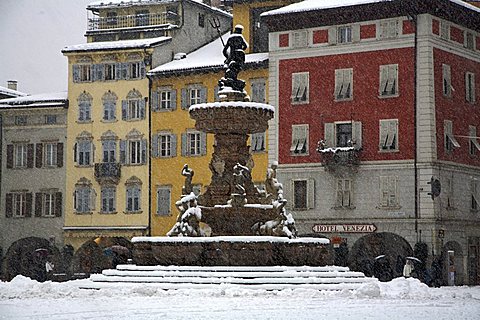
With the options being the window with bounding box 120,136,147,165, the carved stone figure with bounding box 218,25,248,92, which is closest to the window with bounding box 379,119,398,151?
the window with bounding box 120,136,147,165

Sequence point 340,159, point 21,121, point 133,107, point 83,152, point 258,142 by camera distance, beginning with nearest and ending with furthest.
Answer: point 340,159, point 258,142, point 133,107, point 83,152, point 21,121

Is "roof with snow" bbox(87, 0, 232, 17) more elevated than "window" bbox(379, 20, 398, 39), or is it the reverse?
"roof with snow" bbox(87, 0, 232, 17)

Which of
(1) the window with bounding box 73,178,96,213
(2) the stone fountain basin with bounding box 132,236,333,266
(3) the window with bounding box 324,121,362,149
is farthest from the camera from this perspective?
(1) the window with bounding box 73,178,96,213

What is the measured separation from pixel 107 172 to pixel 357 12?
56.0 feet

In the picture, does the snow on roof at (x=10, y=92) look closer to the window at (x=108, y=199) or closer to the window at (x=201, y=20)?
the window at (x=108, y=199)

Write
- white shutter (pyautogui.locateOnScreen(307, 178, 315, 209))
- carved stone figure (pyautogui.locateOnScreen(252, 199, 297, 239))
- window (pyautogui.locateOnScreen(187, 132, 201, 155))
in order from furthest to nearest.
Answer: window (pyautogui.locateOnScreen(187, 132, 201, 155)), white shutter (pyautogui.locateOnScreen(307, 178, 315, 209)), carved stone figure (pyautogui.locateOnScreen(252, 199, 297, 239))

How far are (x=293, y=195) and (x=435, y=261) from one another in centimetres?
824

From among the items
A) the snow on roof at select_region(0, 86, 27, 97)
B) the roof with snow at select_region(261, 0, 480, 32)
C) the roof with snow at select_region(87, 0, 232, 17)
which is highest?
the roof with snow at select_region(87, 0, 232, 17)

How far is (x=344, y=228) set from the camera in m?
54.5

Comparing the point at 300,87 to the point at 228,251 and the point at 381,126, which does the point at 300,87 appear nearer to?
the point at 381,126

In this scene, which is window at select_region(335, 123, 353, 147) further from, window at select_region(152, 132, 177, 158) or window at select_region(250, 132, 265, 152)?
window at select_region(152, 132, 177, 158)

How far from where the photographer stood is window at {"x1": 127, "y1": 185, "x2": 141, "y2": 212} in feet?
207

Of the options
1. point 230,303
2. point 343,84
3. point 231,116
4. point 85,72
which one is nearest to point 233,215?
point 231,116

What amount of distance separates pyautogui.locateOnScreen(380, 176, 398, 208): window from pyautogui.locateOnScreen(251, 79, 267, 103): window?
325 inches
